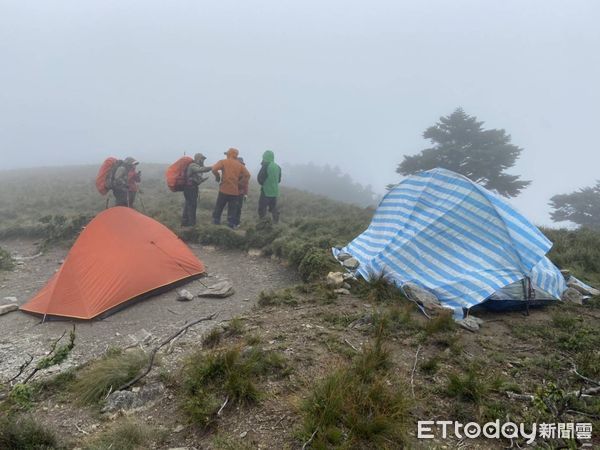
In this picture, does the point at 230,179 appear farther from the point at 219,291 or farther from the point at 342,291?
the point at 342,291

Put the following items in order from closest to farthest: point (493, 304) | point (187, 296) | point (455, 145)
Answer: point (493, 304) < point (187, 296) < point (455, 145)

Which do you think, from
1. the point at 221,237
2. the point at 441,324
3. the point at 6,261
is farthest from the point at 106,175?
→ the point at 441,324

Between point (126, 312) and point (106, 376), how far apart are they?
2.84 metres

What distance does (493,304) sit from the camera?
6.19m

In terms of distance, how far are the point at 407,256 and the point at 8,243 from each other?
11.8 meters

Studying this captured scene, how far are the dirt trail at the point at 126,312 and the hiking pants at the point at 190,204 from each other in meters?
2.33

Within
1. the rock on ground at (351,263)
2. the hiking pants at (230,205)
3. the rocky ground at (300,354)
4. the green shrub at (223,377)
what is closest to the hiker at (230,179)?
the hiking pants at (230,205)

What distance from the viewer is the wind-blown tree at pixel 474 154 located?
89.5ft

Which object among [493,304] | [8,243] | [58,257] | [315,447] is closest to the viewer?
[315,447]

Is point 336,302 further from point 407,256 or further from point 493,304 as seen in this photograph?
point 493,304

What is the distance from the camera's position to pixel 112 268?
727cm

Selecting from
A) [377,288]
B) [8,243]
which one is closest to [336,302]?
[377,288]

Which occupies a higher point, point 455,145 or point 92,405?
point 455,145

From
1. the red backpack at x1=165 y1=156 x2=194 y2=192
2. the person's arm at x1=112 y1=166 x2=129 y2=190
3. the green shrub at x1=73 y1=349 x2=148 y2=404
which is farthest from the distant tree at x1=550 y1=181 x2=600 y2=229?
the green shrub at x1=73 y1=349 x2=148 y2=404
